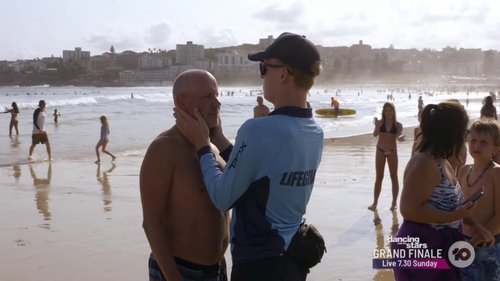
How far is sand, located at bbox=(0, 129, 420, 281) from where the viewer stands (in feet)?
19.5

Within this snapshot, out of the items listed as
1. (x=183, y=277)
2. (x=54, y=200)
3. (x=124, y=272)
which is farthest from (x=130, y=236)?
(x=183, y=277)

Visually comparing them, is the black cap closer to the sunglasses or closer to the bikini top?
the sunglasses

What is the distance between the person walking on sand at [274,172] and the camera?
2.43 m

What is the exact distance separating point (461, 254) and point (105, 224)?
544cm

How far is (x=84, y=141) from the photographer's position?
2303 cm

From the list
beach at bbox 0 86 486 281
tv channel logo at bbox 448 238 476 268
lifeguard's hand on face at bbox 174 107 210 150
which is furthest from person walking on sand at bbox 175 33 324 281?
beach at bbox 0 86 486 281

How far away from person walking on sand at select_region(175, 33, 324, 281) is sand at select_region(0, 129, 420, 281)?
3.22 meters

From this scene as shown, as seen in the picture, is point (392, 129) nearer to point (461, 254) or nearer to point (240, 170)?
point (461, 254)

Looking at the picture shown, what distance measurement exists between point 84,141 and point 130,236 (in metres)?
16.5

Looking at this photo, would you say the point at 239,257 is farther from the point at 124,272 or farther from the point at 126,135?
the point at 126,135

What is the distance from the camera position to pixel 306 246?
8.43ft

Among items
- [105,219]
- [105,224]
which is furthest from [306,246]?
[105,219]

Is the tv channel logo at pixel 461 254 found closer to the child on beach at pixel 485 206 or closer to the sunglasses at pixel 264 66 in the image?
the child on beach at pixel 485 206

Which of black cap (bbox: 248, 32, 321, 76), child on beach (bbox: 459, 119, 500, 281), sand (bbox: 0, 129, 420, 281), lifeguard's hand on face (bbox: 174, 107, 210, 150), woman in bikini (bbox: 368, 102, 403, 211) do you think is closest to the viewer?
black cap (bbox: 248, 32, 321, 76)
